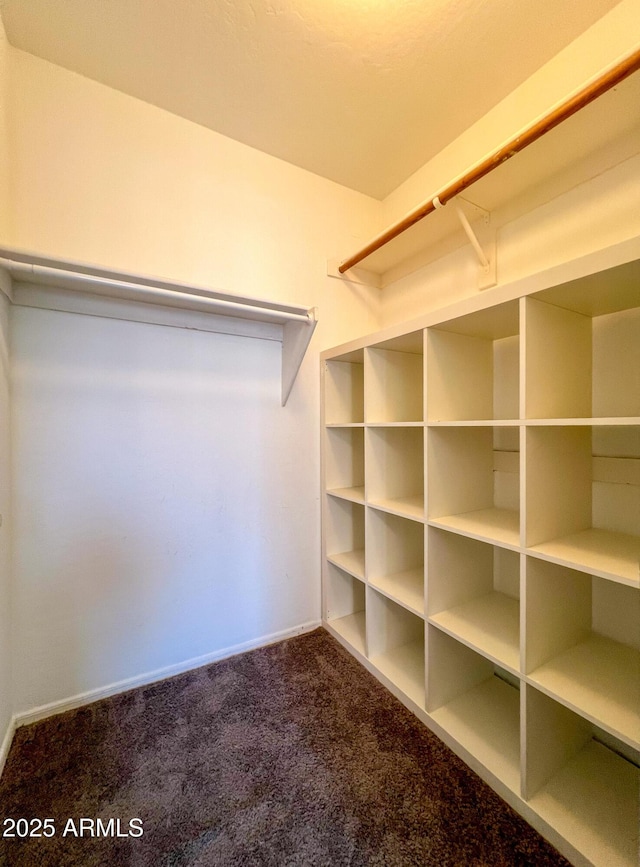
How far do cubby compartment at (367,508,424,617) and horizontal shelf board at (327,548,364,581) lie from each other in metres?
0.08

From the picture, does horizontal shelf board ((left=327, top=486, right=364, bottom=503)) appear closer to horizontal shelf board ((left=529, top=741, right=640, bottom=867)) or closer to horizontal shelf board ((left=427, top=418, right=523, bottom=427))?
horizontal shelf board ((left=427, top=418, right=523, bottom=427))

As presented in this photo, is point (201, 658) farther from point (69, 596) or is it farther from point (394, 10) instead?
point (394, 10)

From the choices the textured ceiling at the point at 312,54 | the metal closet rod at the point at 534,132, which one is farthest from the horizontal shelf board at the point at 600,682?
the textured ceiling at the point at 312,54

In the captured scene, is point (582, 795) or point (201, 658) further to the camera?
point (201, 658)

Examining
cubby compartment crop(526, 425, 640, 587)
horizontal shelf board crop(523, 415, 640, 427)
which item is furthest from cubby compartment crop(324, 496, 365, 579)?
horizontal shelf board crop(523, 415, 640, 427)

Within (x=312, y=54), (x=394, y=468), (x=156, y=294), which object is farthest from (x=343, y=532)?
(x=312, y=54)

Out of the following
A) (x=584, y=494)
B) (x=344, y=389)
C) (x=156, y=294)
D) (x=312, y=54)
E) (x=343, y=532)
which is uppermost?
(x=312, y=54)

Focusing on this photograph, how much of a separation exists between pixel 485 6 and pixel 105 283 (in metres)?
1.43

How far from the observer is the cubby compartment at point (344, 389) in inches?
65.0

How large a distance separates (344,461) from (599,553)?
1076mm

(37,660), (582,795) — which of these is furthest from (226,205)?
(582,795)

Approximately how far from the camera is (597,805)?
82cm

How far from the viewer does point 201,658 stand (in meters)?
1.40

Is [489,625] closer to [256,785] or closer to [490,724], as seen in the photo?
[490,724]
